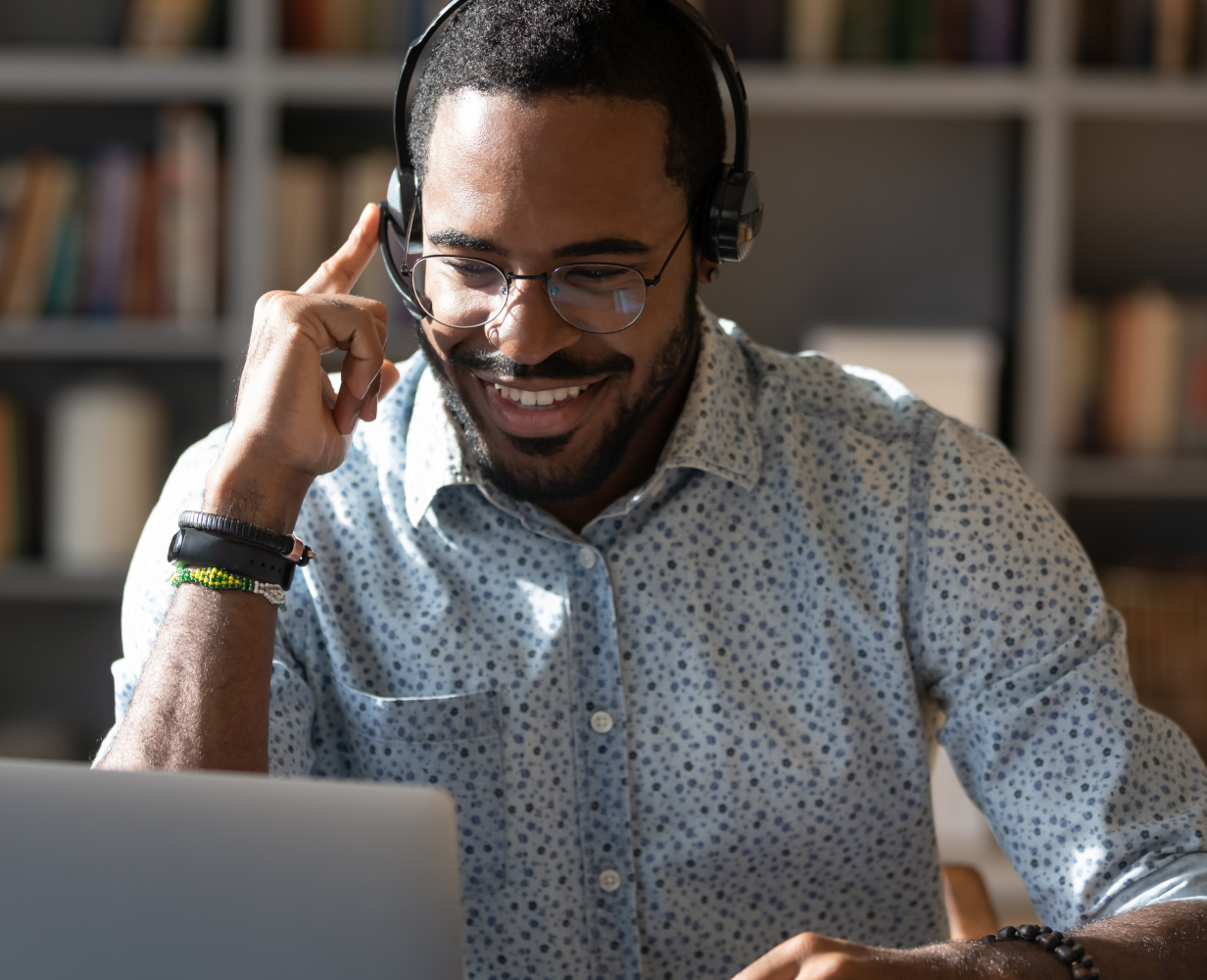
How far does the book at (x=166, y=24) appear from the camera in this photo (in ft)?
7.36

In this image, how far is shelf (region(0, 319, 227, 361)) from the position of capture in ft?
7.43

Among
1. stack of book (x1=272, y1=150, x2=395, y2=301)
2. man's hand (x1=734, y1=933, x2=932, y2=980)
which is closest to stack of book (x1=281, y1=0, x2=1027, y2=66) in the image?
stack of book (x1=272, y1=150, x2=395, y2=301)

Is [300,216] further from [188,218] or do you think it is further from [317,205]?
[188,218]

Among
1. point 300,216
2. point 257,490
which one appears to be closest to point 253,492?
point 257,490

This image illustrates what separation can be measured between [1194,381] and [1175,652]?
1.63 ft

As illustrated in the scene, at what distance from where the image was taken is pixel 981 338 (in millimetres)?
2291

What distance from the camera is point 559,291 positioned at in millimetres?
979

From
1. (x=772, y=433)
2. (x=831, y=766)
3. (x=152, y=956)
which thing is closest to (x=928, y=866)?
(x=831, y=766)

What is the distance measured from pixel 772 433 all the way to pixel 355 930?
0.67m

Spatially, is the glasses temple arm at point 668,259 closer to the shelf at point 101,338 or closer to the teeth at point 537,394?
the teeth at point 537,394

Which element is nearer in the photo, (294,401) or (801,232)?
(294,401)

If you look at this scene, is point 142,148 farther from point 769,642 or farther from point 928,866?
point 928,866

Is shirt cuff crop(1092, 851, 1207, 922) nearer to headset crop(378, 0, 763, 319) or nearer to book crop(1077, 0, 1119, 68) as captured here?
headset crop(378, 0, 763, 319)

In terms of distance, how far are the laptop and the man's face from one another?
514 mm
